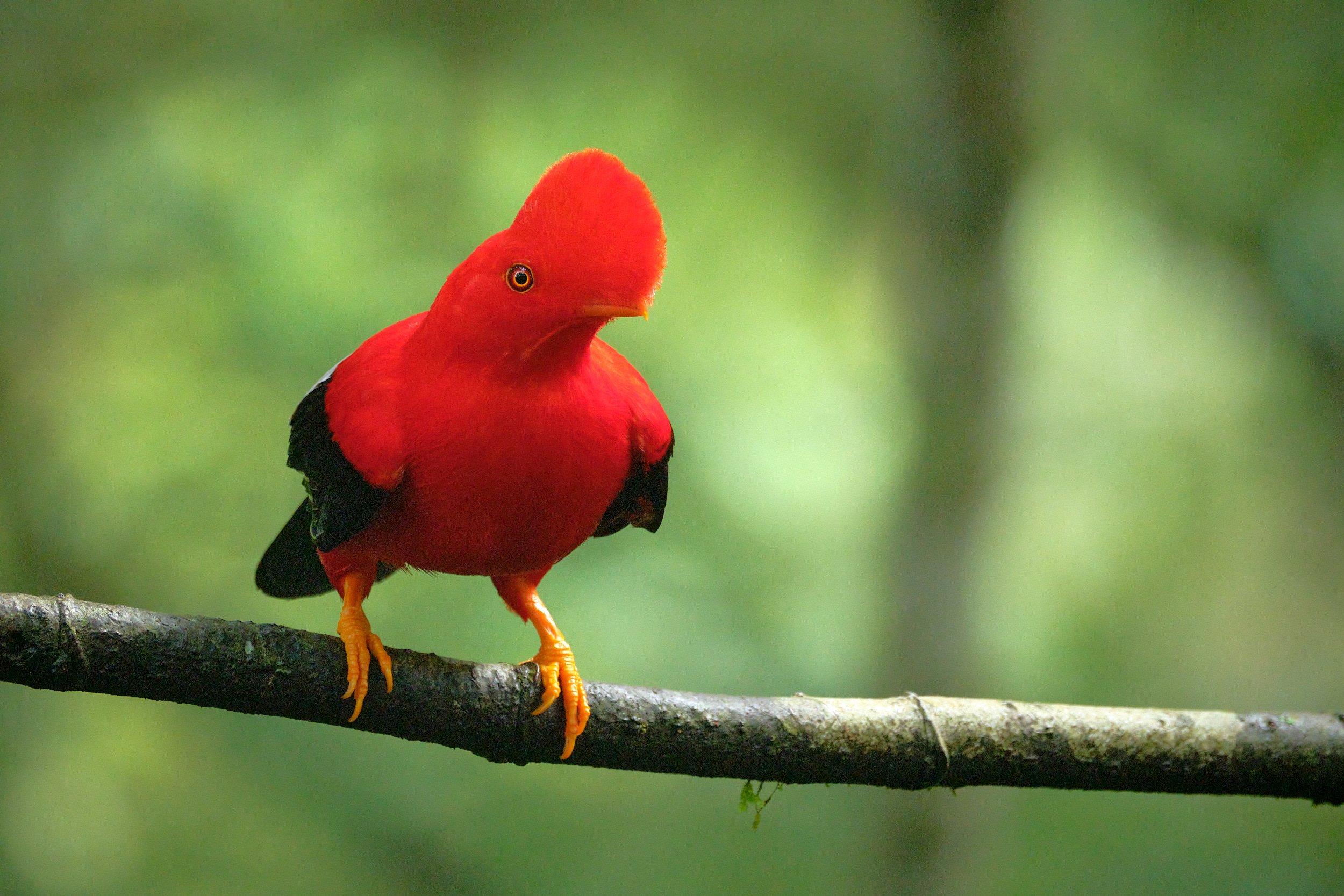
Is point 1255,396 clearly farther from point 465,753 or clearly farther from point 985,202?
point 465,753

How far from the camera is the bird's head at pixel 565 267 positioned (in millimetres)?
1133

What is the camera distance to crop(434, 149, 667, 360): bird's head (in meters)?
1.13

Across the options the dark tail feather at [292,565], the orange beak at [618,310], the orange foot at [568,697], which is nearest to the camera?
the orange beak at [618,310]

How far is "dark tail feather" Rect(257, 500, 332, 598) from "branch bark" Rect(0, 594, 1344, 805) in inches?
17.1

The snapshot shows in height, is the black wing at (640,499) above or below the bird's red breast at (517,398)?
below

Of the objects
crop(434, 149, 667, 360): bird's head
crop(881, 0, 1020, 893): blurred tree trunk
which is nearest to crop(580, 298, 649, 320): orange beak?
crop(434, 149, 667, 360): bird's head

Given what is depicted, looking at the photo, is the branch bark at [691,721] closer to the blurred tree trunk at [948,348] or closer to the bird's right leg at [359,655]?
the bird's right leg at [359,655]

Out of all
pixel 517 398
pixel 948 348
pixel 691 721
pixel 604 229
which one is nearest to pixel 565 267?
pixel 604 229

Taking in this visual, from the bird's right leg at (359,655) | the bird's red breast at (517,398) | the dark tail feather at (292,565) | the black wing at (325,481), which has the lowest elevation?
the dark tail feather at (292,565)

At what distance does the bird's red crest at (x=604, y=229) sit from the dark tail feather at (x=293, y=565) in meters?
0.79

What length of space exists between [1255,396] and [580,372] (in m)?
3.04

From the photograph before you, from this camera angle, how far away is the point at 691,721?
1480 mm

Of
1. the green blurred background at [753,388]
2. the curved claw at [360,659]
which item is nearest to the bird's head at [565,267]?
the curved claw at [360,659]

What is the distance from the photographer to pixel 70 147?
3033 mm
